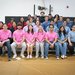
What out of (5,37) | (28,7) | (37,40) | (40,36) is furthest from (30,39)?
(28,7)

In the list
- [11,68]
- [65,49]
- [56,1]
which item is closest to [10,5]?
[56,1]

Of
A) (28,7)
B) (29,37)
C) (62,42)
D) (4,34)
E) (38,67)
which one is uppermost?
(28,7)

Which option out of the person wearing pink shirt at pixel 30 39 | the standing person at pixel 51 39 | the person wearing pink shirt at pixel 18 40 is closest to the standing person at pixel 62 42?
the standing person at pixel 51 39

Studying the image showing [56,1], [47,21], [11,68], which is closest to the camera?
[11,68]

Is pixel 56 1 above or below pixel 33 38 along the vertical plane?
above

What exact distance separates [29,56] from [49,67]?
1261 mm

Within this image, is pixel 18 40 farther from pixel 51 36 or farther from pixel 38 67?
pixel 38 67

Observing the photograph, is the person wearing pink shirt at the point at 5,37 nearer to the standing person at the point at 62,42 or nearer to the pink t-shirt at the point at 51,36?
the pink t-shirt at the point at 51,36

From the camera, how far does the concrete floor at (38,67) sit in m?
5.12

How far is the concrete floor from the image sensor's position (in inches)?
201

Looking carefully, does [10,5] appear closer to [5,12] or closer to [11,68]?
[5,12]

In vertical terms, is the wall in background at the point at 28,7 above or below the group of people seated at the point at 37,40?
above

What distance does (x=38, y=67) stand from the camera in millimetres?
5461

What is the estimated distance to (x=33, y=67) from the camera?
5469 millimetres
